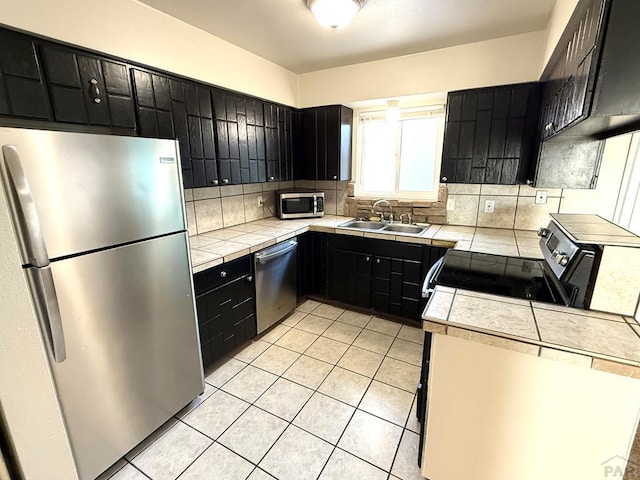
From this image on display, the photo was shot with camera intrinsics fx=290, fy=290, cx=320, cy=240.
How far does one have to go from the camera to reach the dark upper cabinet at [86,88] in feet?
4.59

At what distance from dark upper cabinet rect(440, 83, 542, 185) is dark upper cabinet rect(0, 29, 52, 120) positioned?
2.68 m

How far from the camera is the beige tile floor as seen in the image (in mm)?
1461

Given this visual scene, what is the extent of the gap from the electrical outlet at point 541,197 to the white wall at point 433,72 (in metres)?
0.89

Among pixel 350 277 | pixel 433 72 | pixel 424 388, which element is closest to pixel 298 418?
pixel 424 388

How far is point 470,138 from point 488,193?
56 centimetres

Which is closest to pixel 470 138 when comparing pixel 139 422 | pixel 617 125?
pixel 617 125

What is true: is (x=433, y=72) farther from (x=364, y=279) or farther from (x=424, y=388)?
(x=424, y=388)

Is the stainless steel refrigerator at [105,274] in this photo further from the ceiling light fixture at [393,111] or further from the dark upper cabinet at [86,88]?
the ceiling light fixture at [393,111]

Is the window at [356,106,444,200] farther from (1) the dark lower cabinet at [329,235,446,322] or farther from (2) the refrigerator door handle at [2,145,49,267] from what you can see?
(2) the refrigerator door handle at [2,145,49,267]

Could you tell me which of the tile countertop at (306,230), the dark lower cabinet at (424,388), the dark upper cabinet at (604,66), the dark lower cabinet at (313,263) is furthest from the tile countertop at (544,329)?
the dark lower cabinet at (313,263)

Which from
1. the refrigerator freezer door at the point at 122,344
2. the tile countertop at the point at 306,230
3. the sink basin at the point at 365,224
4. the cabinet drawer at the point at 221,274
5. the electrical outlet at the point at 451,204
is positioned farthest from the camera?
the sink basin at the point at 365,224

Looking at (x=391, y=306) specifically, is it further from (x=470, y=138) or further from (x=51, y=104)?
(x=51, y=104)

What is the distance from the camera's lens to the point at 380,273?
2734 millimetres

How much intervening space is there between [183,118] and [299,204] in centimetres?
143
